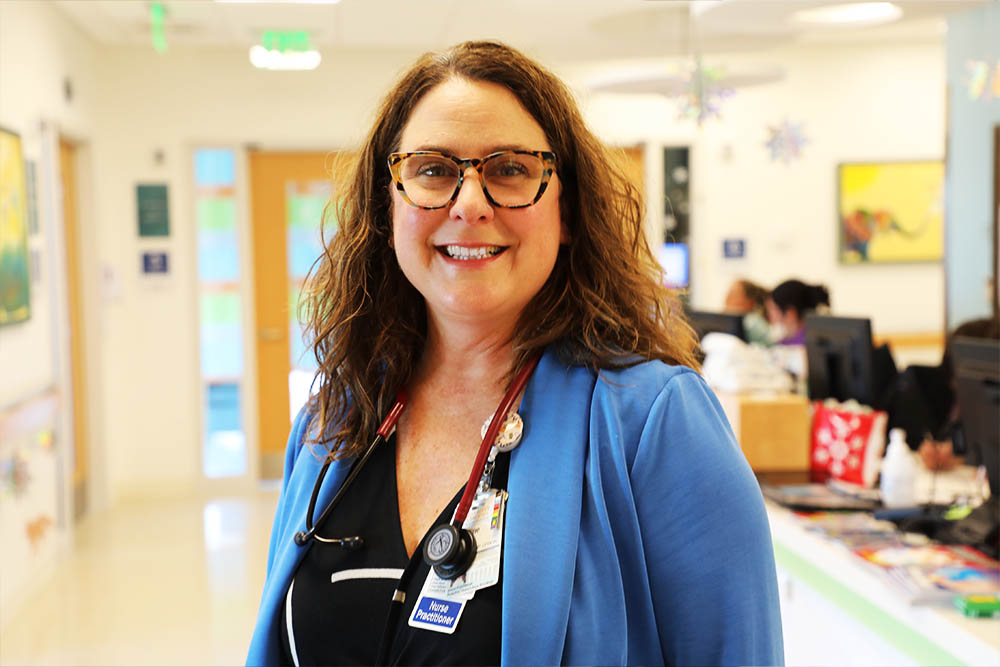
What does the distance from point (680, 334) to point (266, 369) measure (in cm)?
599

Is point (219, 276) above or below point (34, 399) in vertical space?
above

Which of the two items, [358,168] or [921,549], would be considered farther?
[921,549]

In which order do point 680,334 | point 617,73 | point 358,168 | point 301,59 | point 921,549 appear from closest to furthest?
point 680,334 < point 358,168 < point 921,549 < point 301,59 < point 617,73

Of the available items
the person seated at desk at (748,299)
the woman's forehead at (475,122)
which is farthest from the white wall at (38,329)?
the person seated at desk at (748,299)

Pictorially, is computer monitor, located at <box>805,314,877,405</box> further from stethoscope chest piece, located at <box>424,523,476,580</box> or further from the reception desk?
stethoscope chest piece, located at <box>424,523,476,580</box>

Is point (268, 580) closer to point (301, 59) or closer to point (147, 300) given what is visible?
point (301, 59)

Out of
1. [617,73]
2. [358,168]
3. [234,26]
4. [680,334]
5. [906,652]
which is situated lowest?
[906,652]

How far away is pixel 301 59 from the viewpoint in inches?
124

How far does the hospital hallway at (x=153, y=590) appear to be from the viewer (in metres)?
1.79

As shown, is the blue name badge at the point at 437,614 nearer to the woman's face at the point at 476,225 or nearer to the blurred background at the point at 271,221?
the woman's face at the point at 476,225

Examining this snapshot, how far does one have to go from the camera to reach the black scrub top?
1186 millimetres

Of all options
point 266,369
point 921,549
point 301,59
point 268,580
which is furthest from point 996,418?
point 266,369

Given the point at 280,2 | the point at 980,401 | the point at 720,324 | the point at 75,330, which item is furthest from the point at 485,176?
the point at 75,330

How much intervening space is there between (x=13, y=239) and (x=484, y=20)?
262 centimetres
